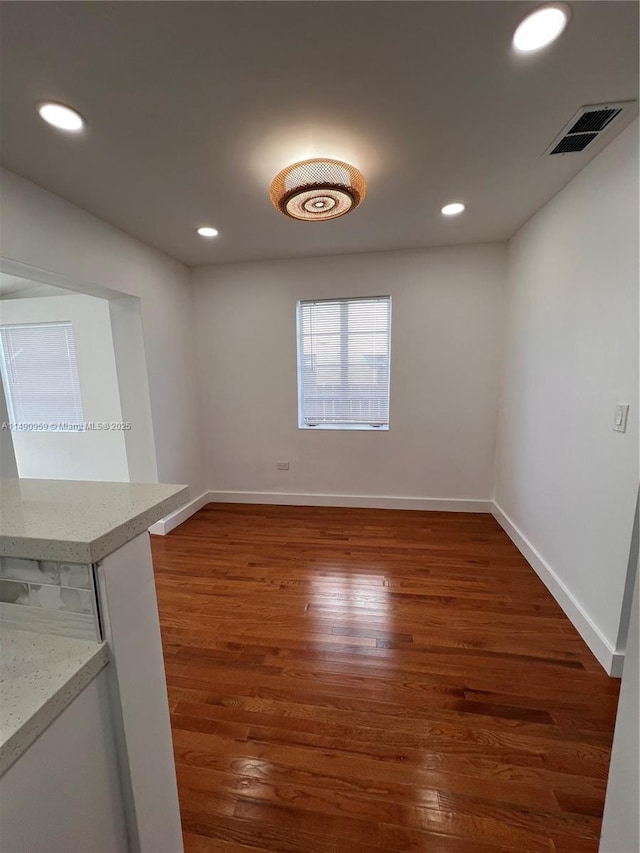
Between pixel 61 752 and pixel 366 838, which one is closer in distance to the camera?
pixel 61 752

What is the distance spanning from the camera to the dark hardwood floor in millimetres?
1073

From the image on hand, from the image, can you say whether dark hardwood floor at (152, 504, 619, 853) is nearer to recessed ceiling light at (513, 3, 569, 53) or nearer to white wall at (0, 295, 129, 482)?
white wall at (0, 295, 129, 482)

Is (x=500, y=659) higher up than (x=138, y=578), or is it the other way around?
(x=138, y=578)

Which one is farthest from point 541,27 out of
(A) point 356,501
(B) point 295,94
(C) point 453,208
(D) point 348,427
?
(A) point 356,501

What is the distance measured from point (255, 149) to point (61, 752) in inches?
87.0

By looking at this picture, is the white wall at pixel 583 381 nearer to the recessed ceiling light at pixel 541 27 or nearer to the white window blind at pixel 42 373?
the recessed ceiling light at pixel 541 27

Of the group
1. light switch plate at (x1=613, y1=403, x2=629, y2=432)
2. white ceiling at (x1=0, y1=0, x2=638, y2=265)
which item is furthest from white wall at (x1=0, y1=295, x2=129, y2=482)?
light switch plate at (x1=613, y1=403, x2=629, y2=432)

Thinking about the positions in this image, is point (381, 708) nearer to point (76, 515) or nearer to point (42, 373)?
point (76, 515)

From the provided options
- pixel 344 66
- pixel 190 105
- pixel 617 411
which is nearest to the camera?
pixel 344 66

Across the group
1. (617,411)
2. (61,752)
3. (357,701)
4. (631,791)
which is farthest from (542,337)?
(61,752)

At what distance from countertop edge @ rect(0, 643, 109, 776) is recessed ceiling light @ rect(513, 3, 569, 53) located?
210 centimetres

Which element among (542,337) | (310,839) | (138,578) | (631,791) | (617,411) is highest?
(542,337)

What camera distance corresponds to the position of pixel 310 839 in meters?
1.04

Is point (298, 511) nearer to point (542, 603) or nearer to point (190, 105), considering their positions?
point (542, 603)
